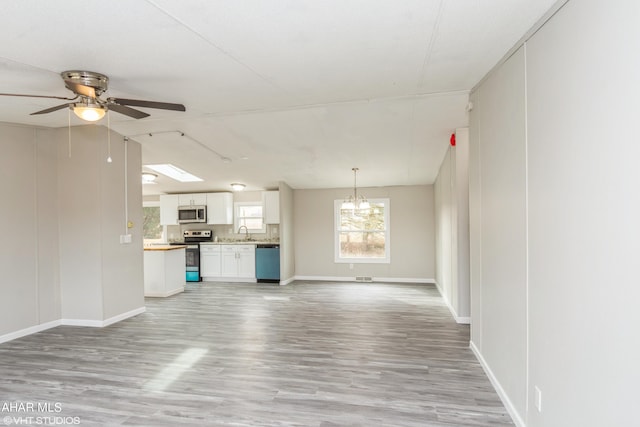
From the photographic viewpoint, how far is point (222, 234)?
337 inches

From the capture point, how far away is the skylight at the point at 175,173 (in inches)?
274

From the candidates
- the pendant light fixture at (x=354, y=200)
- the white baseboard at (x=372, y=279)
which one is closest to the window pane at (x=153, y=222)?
the white baseboard at (x=372, y=279)

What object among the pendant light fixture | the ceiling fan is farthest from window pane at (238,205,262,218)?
the ceiling fan

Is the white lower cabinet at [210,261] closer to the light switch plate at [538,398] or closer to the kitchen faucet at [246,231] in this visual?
the kitchen faucet at [246,231]

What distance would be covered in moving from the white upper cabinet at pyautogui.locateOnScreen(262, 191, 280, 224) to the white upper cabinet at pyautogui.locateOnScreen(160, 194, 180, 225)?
217 centimetres

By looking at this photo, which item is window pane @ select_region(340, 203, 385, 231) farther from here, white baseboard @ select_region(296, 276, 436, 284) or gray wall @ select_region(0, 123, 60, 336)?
gray wall @ select_region(0, 123, 60, 336)

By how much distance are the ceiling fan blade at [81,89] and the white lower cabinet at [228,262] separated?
537 cm

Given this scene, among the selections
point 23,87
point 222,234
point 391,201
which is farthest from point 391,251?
point 23,87

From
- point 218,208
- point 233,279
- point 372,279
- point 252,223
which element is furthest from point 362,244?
point 218,208

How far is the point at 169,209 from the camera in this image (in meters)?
8.40

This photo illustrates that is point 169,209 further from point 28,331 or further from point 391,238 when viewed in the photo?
point 391,238

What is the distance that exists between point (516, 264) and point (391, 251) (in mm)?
5559

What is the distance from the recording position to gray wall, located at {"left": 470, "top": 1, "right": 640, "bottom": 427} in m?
1.26

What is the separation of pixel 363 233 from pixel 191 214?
4.05m
